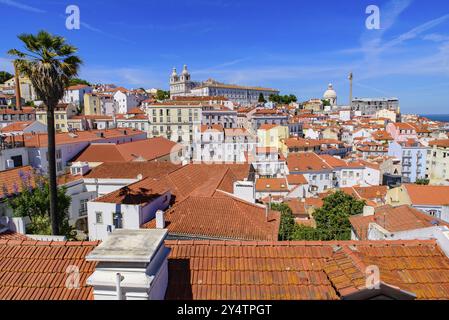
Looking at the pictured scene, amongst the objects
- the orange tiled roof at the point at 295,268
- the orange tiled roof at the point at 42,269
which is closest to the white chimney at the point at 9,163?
the orange tiled roof at the point at 42,269

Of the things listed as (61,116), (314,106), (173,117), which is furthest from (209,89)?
(61,116)

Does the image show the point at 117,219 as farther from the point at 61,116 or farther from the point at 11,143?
the point at 61,116

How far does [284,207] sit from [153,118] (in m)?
50.2

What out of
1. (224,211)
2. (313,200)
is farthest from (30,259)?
(313,200)

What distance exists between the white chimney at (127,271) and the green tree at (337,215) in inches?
940

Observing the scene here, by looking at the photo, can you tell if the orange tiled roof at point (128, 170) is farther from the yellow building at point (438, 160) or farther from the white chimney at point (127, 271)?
the yellow building at point (438, 160)

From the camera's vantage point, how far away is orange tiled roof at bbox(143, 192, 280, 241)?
45.3 feet

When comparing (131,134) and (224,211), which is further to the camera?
(131,134)

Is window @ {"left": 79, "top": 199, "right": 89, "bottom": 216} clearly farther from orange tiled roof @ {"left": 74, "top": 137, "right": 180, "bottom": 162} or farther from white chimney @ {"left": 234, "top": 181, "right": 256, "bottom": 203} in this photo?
white chimney @ {"left": 234, "top": 181, "right": 256, "bottom": 203}
